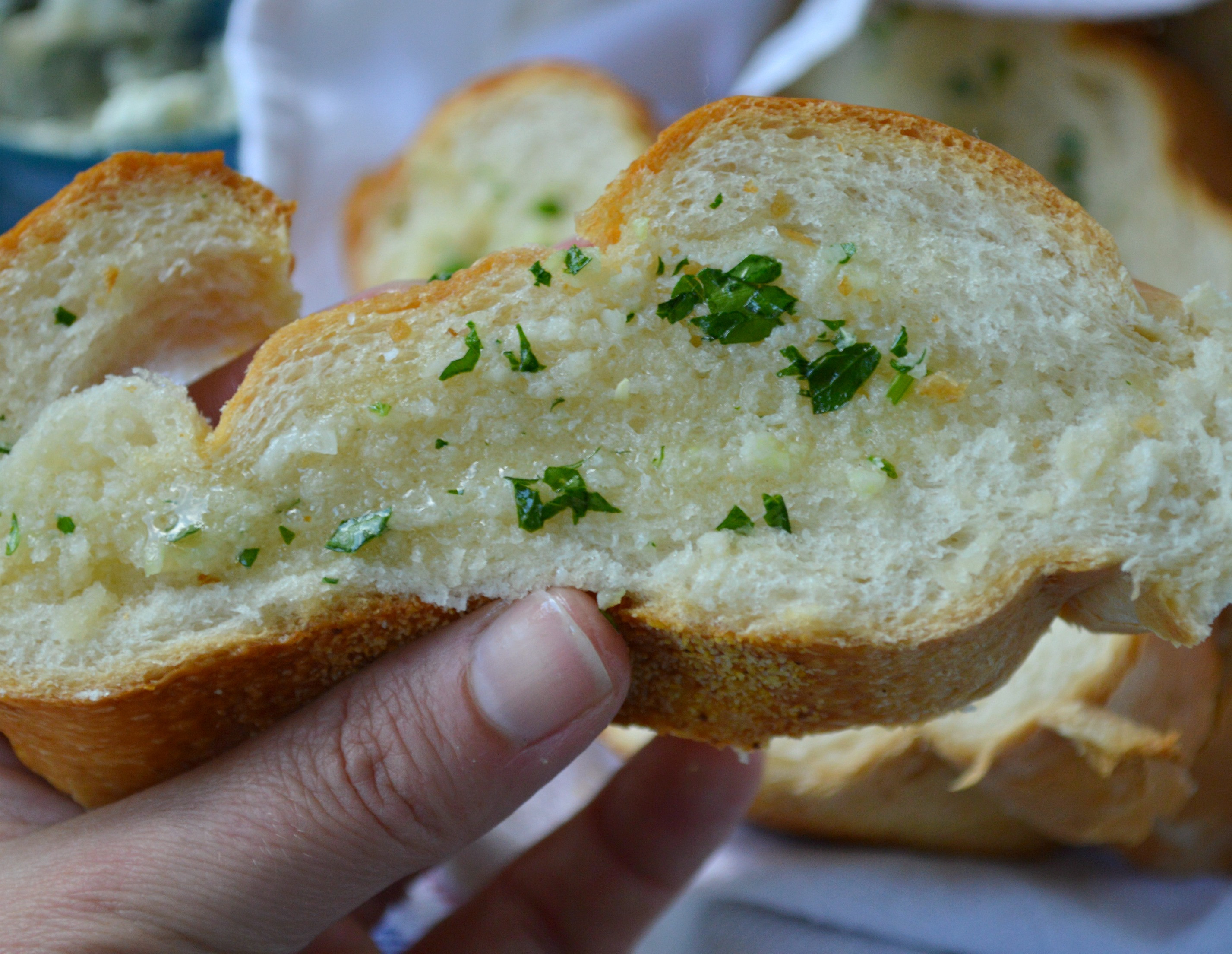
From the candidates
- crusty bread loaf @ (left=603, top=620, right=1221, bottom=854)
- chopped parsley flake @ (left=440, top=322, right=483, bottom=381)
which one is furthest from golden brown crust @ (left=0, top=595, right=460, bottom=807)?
crusty bread loaf @ (left=603, top=620, right=1221, bottom=854)

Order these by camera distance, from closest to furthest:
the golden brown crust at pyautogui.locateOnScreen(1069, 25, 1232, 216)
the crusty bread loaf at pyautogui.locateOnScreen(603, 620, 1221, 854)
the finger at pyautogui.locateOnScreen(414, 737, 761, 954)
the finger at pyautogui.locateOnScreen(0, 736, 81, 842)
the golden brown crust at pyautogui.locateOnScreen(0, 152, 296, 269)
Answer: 1. the golden brown crust at pyautogui.locateOnScreen(0, 152, 296, 269)
2. the finger at pyautogui.locateOnScreen(0, 736, 81, 842)
3. the crusty bread loaf at pyautogui.locateOnScreen(603, 620, 1221, 854)
4. the finger at pyautogui.locateOnScreen(414, 737, 761, 954)
5. the golden brown crust at pyautogui.locateOnScreen(1069, 25, 1232, 216)

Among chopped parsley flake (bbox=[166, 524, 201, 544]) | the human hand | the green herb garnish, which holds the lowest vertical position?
the human hand

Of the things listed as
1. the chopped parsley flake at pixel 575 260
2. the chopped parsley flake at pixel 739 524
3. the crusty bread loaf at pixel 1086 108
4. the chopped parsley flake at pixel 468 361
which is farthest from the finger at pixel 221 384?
the crusty bread loaf at pixel 1086 108

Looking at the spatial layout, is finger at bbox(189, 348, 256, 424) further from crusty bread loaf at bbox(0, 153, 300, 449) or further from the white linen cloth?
the white linen cloth

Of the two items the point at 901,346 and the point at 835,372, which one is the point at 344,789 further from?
the point at 901,346

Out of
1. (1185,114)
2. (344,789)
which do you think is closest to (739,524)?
(344,789)

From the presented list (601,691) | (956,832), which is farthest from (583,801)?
(601,691)

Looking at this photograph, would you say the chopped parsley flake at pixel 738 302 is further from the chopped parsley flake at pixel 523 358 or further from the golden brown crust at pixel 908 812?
the golden brown crust at pixel 908 812
